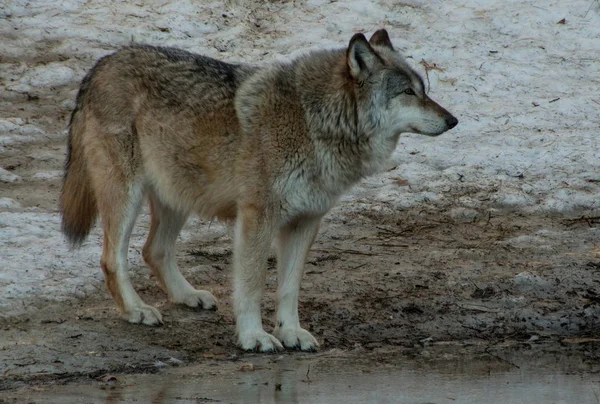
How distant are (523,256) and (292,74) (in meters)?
2.51

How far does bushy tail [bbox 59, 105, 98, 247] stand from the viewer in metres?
6.39

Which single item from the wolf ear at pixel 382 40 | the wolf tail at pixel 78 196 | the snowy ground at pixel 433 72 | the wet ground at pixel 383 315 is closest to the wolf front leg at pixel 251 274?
the wet ground at pixel 383 315

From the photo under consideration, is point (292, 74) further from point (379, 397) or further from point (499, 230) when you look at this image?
point (499, 230)

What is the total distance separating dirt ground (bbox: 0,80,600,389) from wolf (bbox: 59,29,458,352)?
300mm

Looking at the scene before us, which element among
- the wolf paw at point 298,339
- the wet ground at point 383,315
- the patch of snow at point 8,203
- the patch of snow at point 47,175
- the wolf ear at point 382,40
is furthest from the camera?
the patch of snow at point 47,175

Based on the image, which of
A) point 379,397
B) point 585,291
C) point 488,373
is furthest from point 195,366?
point 585,291

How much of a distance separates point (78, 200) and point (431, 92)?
4.66 metres

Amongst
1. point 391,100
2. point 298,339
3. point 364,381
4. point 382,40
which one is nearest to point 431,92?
point 382,40

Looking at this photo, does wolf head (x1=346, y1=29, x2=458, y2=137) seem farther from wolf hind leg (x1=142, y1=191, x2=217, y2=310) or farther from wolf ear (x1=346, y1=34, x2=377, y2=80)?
wolf hind leg (x1=142, y1=191, x2=217, y2=310)

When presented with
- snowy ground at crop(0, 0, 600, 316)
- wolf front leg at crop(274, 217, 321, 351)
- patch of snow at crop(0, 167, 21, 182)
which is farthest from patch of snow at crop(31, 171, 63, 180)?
wolf front leg at crop(274, 217, 321, 351)

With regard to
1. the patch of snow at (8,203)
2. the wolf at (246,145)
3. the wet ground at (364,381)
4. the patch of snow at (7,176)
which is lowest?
the patch of snow at (7,176)

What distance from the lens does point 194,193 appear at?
6.12 meters

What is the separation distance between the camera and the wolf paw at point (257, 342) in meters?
5.69

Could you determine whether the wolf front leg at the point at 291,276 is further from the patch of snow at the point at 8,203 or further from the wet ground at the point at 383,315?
the patch of snow at the point at 8,203
